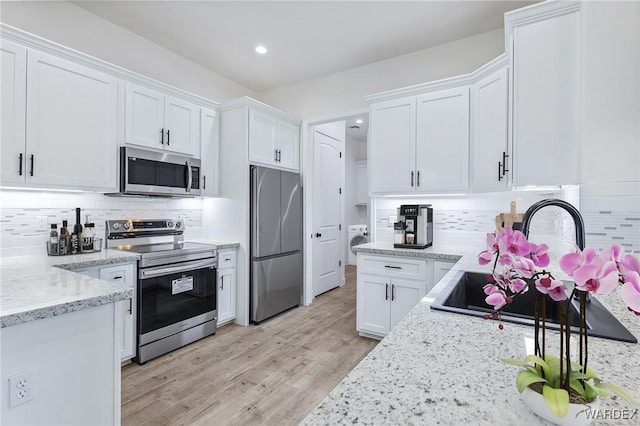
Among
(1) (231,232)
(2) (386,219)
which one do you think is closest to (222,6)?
(1) (231,232)

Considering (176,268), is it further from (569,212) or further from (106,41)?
(569,212)

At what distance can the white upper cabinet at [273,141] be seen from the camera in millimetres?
3359

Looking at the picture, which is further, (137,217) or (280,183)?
(280,183)

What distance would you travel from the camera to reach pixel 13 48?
6.55ft

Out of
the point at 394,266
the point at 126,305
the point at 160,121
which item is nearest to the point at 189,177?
the point at 160,121

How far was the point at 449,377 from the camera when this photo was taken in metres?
0.66

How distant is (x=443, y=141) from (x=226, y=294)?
262 cm

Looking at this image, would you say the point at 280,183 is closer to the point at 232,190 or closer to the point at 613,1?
the point at 232,190

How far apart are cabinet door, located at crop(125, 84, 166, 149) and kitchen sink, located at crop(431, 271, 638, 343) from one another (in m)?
2.71

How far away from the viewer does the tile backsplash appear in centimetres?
223

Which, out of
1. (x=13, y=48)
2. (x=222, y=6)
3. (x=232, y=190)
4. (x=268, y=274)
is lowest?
(x=268, y=274)

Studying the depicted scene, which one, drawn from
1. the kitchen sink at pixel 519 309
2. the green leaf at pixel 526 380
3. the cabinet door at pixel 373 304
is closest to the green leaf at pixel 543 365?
the green leaf at pixel 526 380

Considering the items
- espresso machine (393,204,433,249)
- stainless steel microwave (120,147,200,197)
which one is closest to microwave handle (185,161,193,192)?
stainless steel microwave (120,147,200,197)

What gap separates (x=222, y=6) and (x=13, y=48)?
1453 mm
